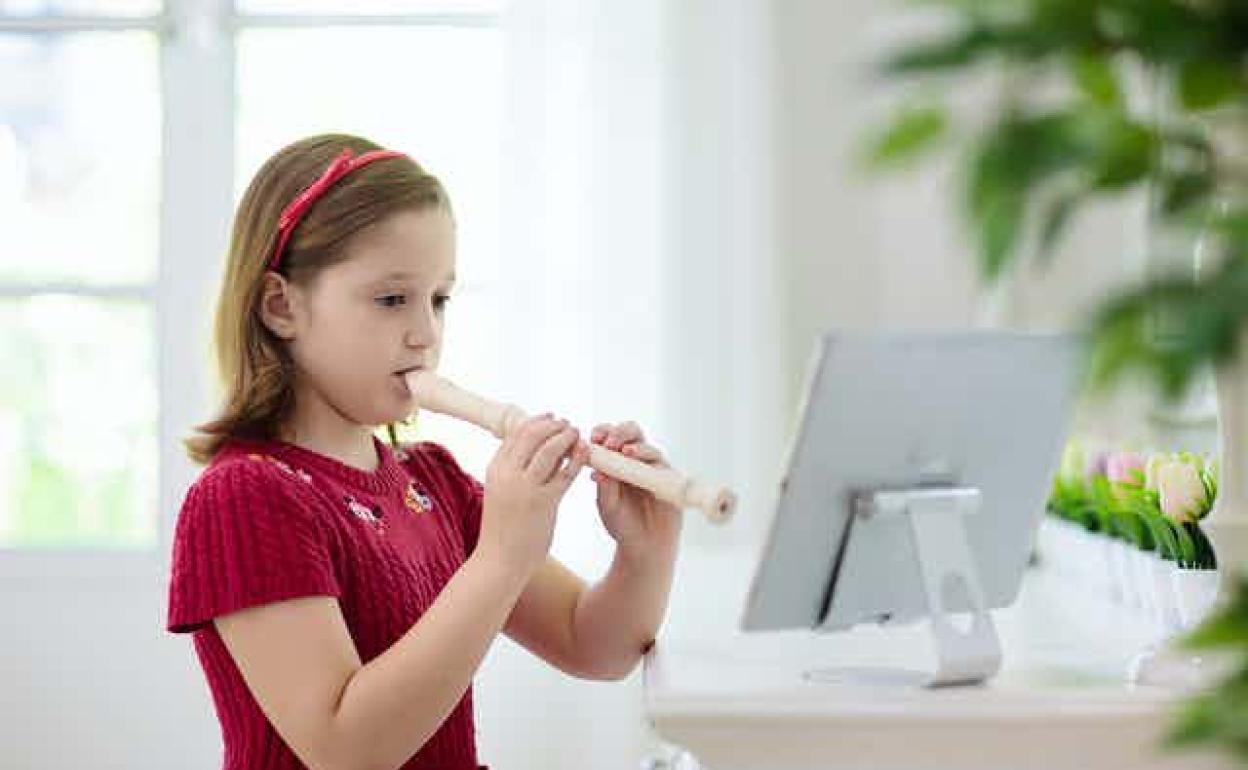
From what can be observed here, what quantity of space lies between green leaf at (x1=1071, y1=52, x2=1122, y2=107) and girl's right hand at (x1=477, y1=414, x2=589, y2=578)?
0.88 metres

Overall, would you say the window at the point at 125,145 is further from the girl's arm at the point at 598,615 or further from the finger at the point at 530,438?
the finger at the point at 530,438

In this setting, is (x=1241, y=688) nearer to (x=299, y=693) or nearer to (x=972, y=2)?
(x=972, y=2)

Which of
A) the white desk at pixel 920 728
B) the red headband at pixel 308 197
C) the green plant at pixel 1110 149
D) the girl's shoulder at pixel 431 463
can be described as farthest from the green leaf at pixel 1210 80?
the girl's shoulder at pixel 431 463

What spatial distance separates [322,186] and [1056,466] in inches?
25.8

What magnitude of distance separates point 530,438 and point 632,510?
192 millimetres

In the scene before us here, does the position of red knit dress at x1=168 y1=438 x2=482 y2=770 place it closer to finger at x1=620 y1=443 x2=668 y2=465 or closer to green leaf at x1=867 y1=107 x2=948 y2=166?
finger at x1=620 y1=443 x2=668 y2=465

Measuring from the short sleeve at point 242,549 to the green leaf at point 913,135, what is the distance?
944 mm

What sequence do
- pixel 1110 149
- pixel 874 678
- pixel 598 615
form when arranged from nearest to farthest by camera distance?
pixel 1110 149, pixel 874 678, pixel 598 615

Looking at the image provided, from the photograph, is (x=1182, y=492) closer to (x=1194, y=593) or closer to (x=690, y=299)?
(x=1194, y=593)

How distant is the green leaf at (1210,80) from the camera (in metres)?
0.43

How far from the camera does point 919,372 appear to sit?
1.11 meters

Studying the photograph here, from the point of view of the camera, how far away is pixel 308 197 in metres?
1.48

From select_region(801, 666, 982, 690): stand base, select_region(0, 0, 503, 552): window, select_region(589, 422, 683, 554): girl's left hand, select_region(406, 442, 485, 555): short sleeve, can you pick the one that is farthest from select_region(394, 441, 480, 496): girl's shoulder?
→ select_region(0, 0, 503, 552): window

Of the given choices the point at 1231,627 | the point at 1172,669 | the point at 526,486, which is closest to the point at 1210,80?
the point at 1231,627
